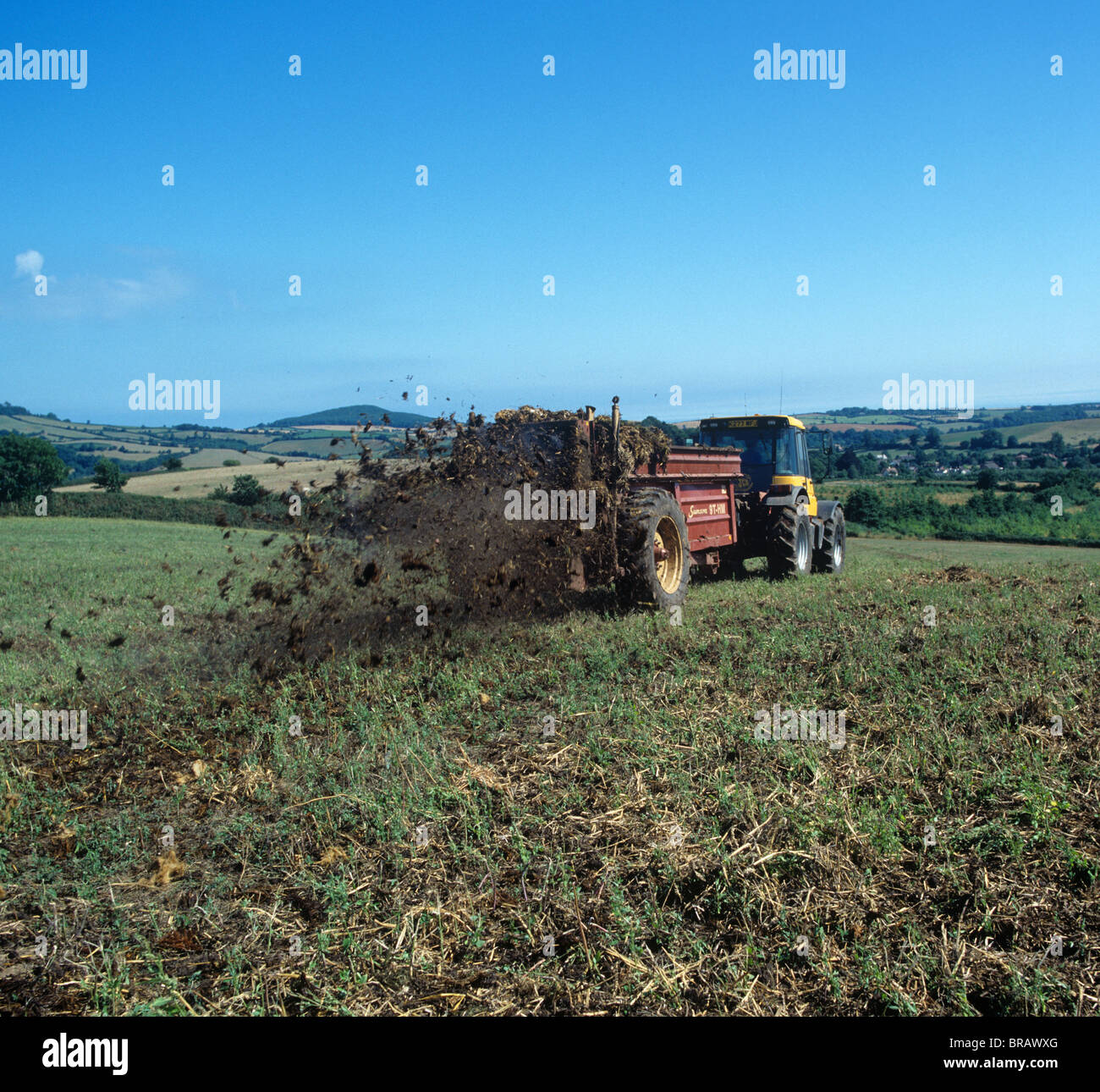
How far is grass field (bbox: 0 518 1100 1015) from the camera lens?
3055 millimetres

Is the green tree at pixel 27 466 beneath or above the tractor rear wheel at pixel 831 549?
above

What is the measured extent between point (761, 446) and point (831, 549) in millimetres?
2501

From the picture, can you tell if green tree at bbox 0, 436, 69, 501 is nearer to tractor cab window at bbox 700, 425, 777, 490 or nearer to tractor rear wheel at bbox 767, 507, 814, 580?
tractor cab window at bbox 700, 425, 777, 490

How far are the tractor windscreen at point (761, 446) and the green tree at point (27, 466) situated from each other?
107 feet

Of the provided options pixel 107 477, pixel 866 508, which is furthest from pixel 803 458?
pixel 107 477

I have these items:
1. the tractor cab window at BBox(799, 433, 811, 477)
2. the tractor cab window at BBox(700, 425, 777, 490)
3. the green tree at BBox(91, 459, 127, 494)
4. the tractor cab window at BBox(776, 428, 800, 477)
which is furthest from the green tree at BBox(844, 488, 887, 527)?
the green tree at BBox(91, 459, 127, 494)

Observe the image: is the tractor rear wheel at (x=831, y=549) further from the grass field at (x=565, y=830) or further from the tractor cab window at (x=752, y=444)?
the grass field at (x=565, y=830)

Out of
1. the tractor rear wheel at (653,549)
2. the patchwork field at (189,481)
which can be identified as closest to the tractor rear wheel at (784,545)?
the tractor rear wheel at (653,549)

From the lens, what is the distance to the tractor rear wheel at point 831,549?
14258 millimetres

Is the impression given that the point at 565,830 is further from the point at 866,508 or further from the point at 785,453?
the point at 866,508

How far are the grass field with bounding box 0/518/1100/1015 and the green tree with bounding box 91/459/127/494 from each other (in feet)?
97.1

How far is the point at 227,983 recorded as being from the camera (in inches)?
121
